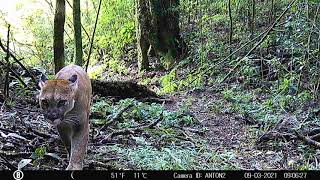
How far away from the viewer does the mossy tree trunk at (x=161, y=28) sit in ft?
40.2

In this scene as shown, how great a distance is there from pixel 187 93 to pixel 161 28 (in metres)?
3.21

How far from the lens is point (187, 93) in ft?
31.9

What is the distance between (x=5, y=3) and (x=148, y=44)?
6023 millimetres

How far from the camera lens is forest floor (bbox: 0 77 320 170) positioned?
4473 millimetres

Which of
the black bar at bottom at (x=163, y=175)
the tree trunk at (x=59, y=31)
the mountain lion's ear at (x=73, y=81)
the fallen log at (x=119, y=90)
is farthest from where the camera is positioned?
the fallen log at (x=119, y=90)

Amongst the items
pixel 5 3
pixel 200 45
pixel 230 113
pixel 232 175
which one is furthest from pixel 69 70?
pixel 5 3

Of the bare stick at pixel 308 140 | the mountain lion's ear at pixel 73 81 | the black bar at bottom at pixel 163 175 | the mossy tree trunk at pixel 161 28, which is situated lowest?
the black bar at bottom at pixel 163 175

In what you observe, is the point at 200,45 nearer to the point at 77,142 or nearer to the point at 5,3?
the point at 5,3

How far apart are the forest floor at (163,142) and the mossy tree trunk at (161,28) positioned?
5179 millimetres

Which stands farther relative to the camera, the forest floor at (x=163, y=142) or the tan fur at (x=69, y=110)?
the forest floor at (x=163, y=142)

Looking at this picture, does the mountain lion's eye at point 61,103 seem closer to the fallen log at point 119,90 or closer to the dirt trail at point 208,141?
the dirt trail at point 208,141

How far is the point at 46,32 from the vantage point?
15.2 meters

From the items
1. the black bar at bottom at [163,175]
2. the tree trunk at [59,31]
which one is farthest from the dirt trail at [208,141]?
the tree trunk at [59,31]

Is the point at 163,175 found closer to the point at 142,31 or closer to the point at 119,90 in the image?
the point at 119,90
